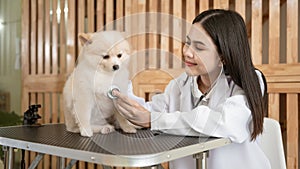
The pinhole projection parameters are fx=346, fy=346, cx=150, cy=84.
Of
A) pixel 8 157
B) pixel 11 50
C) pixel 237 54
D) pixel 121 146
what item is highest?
pixel 11 50

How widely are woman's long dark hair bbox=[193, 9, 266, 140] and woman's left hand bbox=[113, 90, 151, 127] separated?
306mm

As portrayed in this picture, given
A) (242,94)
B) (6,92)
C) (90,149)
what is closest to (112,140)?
(90,149)

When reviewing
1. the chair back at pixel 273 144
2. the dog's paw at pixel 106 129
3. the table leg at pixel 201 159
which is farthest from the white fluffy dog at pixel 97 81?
the chair back at pixel 273 144

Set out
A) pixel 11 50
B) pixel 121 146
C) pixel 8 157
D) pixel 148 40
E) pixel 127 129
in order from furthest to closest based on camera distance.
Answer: pixel 11 50, pixel 148 40, pixel 8 157, pixel 127 129, pixel 121 146

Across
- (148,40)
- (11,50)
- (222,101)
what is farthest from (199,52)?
(11,50)

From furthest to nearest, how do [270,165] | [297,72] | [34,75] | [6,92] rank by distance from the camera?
[6,92]
[34,75]
[297,72]
[270,165]

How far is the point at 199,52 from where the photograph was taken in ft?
3.54

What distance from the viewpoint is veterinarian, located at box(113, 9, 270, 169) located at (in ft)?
3.31

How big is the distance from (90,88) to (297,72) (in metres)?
0.98

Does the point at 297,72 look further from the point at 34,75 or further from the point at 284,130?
the point at 34,75

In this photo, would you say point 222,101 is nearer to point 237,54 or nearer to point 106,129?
point 237,54

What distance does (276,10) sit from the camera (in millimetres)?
1619

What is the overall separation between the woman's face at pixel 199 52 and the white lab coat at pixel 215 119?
0.09m

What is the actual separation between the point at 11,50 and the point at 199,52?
2241 millimetres
